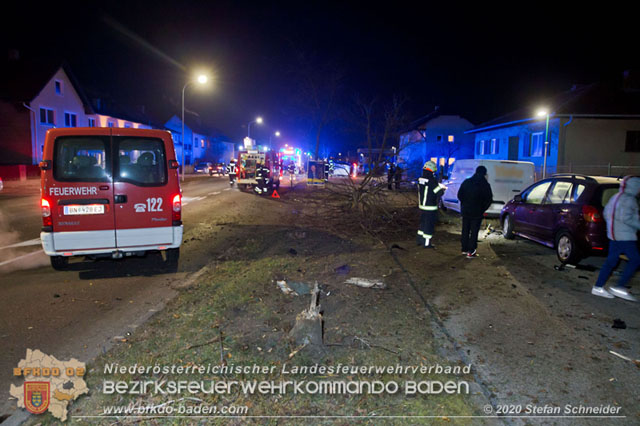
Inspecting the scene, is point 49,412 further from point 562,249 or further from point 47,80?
point 47,80

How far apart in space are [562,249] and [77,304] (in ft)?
26.0

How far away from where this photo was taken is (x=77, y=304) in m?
5.65

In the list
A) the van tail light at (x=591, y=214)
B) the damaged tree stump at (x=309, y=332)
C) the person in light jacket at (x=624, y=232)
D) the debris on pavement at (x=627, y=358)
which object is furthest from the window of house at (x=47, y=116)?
the debris on pavement at (x=627, y=358)

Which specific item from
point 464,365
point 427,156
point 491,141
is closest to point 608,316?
point 464,365

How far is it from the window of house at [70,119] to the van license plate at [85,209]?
130ft

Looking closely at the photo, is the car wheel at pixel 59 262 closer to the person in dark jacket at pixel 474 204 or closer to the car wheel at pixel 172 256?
the car wheel at pixel 172 256

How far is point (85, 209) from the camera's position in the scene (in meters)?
6.58

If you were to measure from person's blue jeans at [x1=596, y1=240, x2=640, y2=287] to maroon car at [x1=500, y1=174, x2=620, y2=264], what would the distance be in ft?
4.08

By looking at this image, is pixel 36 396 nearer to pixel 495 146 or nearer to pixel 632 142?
pixel 632 142

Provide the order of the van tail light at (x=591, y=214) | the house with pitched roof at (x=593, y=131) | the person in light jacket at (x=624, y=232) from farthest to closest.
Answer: the house with pitched roof at (x=593, y=131)
the van tail light at (x=591, y=214)
the person in light jacket at (x=624, y=232)

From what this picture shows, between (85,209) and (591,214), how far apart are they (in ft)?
26.7

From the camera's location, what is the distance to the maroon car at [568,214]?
23.8 feet

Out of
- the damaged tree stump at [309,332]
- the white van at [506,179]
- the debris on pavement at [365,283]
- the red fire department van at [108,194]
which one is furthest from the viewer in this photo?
the white van at [506,179]

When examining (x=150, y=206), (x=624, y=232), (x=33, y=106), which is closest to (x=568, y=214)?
(x=624, y=232)
